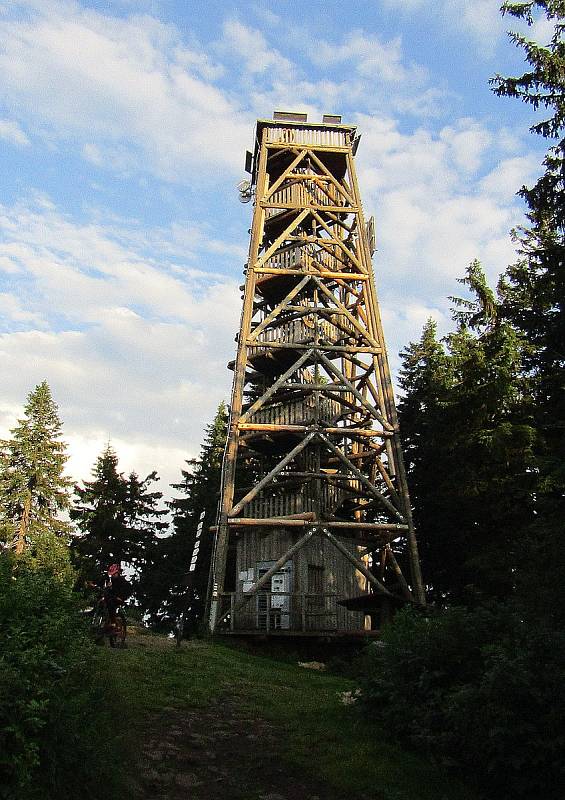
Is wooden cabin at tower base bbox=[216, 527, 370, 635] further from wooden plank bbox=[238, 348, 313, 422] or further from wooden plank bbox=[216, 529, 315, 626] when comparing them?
wooden plank bbox=[238, 348, 313, 422]

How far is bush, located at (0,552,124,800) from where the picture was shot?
563cm

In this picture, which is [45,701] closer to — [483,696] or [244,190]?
[483,696]

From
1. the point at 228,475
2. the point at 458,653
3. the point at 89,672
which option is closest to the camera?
the point at 89,672

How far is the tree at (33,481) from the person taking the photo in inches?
1359

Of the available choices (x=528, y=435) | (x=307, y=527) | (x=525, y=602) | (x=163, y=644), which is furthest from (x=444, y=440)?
(x=525, y=602)

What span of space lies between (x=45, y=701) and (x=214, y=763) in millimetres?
3500

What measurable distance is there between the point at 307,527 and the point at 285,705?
1091cm

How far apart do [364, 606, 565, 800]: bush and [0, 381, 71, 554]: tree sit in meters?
27.2

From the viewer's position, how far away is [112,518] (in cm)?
3544

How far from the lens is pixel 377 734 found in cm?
961

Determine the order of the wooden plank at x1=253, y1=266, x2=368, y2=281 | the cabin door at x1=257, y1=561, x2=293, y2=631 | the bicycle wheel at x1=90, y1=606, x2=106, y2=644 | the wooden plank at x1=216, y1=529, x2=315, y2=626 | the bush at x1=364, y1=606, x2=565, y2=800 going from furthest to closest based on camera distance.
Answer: the wooden plank at x1=253, y1=266, x2=368, y2=281, the cabin door at x1=257, y1=561, x2=293, y2=631, the wooden plank at x1=216, y1=529, x2=315, y2=626, the bicycle wheel at x1=90, y1=606, x2=106, y2=644, the bush at x1=364, y1=606, x2=565, y2=800

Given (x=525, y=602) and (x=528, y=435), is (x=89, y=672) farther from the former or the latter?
(x=528, y=435)

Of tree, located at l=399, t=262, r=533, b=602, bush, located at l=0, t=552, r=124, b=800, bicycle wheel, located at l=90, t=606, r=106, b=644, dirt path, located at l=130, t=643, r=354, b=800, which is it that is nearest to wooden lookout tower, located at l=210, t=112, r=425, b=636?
tree, located at l=399, t=262, r=533, b=602

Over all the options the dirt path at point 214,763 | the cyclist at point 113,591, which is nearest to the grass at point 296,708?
the dirt path at point 214,763
